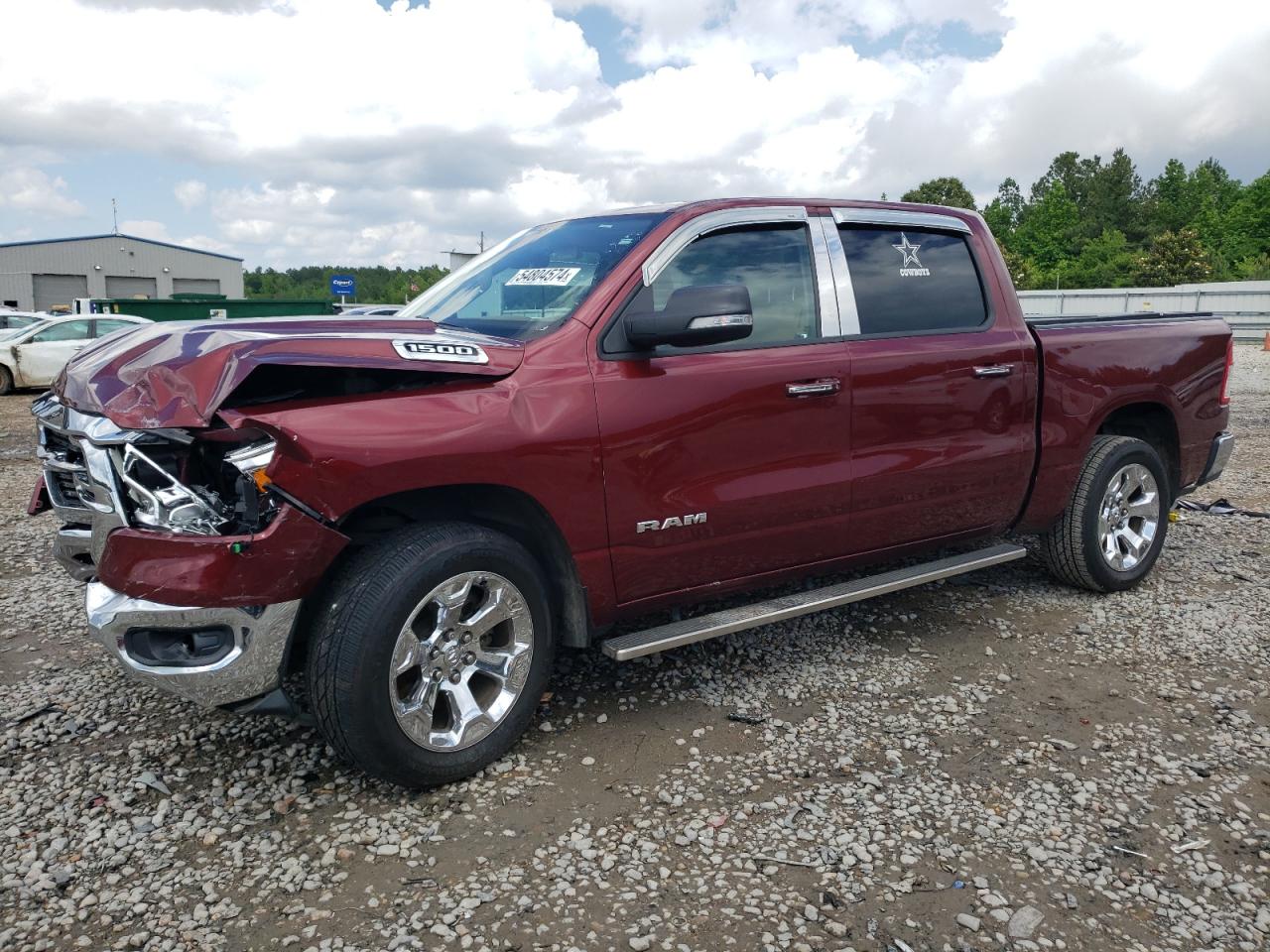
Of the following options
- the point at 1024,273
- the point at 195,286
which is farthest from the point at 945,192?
the point at 195,286

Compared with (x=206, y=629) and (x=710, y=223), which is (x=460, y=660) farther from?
(x=710, y=223)

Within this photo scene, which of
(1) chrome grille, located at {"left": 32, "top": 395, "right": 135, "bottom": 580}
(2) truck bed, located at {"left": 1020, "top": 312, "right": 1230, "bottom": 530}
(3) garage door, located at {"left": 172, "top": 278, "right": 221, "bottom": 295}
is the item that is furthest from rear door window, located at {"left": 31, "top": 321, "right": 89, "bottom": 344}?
(3) garage door, located at {"left": 172, "top": 278, "right": 221, "bottom": 295}

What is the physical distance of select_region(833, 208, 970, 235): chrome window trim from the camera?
4.08 m

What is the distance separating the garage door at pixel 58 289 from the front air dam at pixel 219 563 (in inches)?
2453

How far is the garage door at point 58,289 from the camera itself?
185 feet

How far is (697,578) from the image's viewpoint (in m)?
3.61

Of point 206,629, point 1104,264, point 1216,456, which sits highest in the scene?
point 1104,264

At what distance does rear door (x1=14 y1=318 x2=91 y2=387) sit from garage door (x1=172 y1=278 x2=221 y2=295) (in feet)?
169

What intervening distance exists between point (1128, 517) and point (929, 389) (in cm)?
180

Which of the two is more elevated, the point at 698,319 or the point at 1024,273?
the point at 1024,273

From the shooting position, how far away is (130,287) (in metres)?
60.3

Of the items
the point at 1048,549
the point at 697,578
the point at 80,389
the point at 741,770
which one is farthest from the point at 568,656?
the point at 1048,549

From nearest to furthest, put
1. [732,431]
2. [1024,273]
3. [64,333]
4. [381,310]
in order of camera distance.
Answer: [732,431] → [381,310] → [64,333] → [1024,273]

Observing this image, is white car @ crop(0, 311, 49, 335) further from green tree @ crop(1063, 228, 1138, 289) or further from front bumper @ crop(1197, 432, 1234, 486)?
green tree @ crop(1063, 228, 1138, 289)
